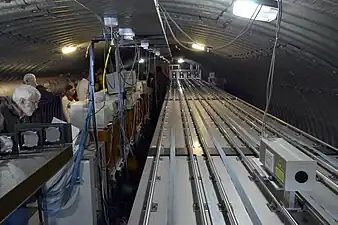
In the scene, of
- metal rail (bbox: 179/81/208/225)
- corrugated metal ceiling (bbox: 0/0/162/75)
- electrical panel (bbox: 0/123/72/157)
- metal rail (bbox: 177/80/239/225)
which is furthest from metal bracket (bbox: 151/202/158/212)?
corrugated metal ceiling (bbox: 0/0/162/75)

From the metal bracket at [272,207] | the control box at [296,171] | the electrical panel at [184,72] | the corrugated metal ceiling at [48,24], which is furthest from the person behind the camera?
the electrical panel at [184,72]

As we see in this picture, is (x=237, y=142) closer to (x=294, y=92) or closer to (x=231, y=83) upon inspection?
(x=294, y=92)

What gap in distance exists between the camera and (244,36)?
4.48 meters

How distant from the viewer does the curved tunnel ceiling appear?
292 centimetres

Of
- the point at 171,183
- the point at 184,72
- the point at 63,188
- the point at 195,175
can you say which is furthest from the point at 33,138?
the point at 184,72

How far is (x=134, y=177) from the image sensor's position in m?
5.06

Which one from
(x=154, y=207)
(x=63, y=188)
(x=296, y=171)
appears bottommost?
(x=63, y=188)

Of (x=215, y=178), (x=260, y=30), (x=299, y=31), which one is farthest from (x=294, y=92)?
(x=215, y=178)

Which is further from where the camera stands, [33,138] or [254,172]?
[254,172]

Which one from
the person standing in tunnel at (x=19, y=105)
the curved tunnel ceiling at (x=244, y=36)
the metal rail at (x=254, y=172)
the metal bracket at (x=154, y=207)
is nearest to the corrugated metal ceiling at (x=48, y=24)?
the curved tunnel ceiling at (x=244, y=36)

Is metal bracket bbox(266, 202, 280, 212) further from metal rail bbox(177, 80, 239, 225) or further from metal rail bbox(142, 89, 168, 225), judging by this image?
metal rail bbox(142, 89, 168, 225)

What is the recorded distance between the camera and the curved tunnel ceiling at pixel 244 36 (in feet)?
9.57

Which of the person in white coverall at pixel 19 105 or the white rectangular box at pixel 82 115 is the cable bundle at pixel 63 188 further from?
the person in white coverall at pixel 19 105

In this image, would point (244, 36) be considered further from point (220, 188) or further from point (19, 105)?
point (220, 188)
